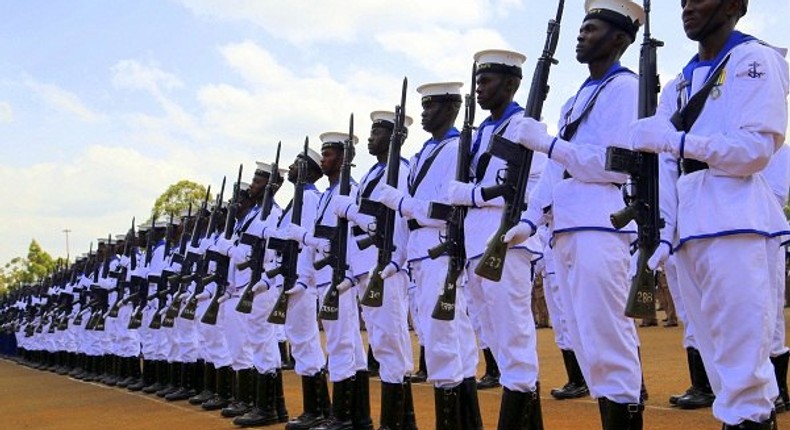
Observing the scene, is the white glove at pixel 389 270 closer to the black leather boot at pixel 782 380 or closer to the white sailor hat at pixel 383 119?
the white sailor hat at pixel 383 119

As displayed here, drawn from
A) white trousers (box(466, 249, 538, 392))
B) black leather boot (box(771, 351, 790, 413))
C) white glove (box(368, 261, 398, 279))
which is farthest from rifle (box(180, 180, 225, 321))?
black leather boot (box(771, 351, 790, 413))

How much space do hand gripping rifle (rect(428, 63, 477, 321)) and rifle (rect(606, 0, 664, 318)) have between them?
1626 millimetres

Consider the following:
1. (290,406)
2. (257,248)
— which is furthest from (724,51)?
(290,406)

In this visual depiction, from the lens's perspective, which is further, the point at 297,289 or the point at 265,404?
the point at 265,404

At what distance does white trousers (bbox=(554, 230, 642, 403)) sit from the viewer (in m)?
4.51

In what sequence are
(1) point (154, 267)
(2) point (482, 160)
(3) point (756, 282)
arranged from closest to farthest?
(3) point (756, 282) → (2) point (482, 160) → (1) point (154, 267)

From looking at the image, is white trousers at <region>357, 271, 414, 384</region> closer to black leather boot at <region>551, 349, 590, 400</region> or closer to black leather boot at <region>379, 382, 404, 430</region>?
black leather boot at <region>379, 382, 404, 430</region>

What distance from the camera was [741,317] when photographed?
3697mm

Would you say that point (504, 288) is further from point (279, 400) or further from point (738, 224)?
point (279, 400)

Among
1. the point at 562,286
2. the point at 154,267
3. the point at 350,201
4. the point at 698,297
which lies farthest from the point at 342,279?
the point at 154,267

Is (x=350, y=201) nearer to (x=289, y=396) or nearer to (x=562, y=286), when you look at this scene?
(x=562, y=286)

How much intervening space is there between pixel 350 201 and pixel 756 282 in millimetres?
3983

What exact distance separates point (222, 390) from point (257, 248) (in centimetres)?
204

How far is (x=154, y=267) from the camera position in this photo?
1363 centimetres
